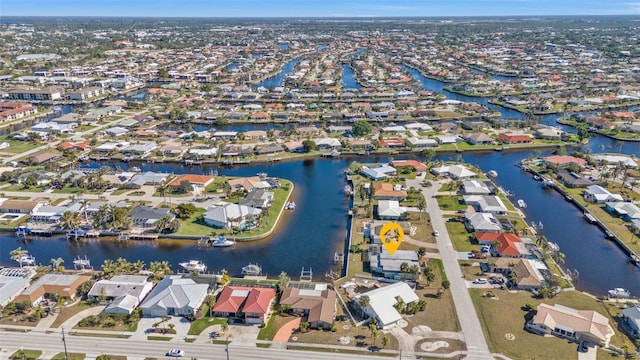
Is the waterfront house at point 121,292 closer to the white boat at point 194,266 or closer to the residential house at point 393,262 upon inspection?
the white boat at point 194,266

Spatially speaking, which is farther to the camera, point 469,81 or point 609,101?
point 469,81

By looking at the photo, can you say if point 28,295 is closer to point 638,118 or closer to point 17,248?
point 17,248

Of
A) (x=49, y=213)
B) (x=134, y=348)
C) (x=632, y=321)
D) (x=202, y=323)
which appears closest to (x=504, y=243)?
(x=632, y=321)

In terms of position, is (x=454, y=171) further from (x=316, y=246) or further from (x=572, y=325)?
(x=572, y=325)

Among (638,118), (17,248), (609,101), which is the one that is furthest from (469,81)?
(17,248)

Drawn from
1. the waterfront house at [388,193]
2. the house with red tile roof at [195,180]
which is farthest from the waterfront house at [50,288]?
the waterfront house at [388,193]

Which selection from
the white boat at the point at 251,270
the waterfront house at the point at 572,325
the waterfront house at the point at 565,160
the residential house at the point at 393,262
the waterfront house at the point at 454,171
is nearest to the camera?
the waterfront house at the point at 572,325
